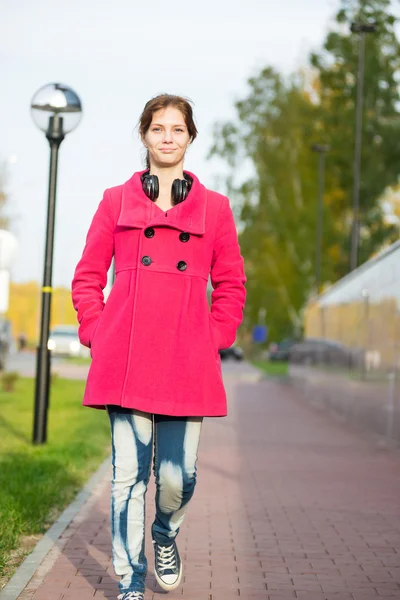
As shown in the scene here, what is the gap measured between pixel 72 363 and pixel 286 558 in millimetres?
38057

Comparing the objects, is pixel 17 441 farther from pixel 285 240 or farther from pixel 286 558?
pixel 285 240

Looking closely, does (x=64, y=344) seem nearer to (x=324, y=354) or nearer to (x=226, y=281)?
(x=324, y=354)

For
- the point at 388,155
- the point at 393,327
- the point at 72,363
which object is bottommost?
the point at 72,363

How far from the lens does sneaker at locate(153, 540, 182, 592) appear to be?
16.6 ft

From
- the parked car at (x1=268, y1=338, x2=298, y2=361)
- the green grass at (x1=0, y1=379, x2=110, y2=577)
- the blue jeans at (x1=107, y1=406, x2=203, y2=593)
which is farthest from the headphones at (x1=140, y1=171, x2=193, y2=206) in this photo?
the parked car at (x1=268, y1=338, x2=298, y2=361)

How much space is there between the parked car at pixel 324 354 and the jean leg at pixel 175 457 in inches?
516

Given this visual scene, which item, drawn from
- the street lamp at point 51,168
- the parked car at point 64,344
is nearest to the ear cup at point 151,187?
the street lamp at point 51,168

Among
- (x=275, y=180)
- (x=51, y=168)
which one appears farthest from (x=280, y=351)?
(x=51, y=168)

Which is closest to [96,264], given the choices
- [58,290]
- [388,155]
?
[388,155]

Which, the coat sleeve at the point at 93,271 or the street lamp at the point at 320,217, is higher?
the street lamp at the point at 320,217

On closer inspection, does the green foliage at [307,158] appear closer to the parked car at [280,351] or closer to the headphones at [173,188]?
the parked car at [280,351]

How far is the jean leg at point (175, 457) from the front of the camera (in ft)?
15.4

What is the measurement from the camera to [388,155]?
161 feet

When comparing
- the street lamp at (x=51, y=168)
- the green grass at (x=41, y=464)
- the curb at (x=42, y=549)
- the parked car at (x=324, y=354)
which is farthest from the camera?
the parked car at (x=324, y=354)
